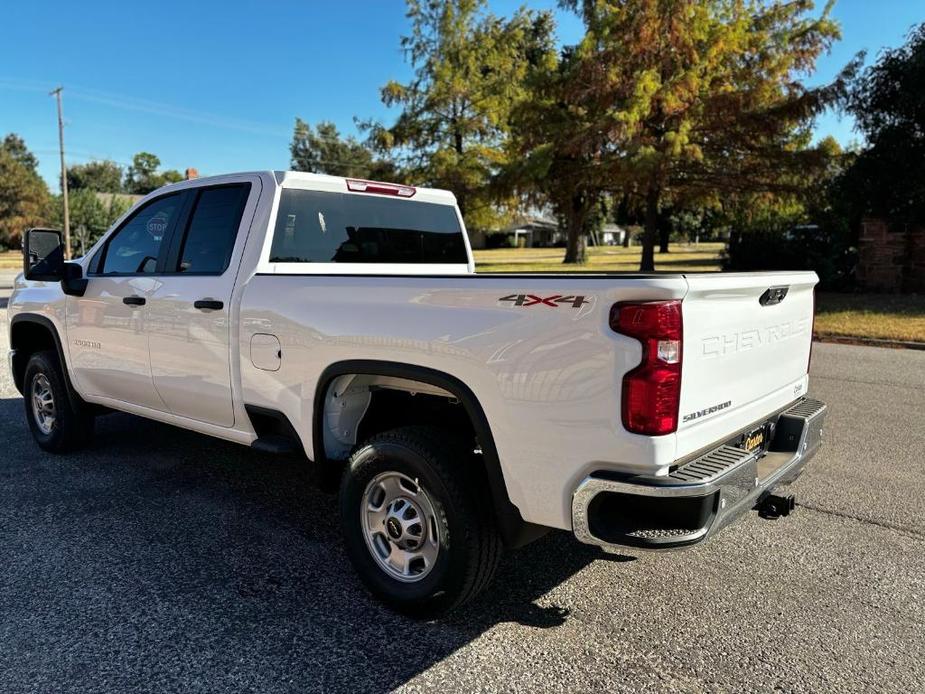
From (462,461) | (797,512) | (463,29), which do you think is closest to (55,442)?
(462,461)

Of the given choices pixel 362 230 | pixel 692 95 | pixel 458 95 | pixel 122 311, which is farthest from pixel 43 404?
pixel 458 95

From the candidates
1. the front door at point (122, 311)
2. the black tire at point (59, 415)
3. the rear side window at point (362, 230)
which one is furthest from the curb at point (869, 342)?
the black tire at point (59, 415)

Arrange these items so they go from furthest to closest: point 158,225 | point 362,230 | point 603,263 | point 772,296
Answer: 1. point 603,263
2. point 158,225
3. point 362,230
4. point 772,296

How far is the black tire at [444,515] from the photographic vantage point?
9.61ft

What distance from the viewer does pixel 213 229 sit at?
426cm

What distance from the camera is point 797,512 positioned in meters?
4.45

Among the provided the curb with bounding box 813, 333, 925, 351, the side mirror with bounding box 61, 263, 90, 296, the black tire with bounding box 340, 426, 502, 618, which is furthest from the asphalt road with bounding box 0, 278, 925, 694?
the curb with bounding box 813, 333, 925, 351

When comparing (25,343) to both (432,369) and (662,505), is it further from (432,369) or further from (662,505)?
(662,505)

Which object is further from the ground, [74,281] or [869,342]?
[74,281]

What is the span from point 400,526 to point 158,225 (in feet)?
9.02

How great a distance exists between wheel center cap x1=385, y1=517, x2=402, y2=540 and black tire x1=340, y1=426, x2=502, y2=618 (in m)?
0.19

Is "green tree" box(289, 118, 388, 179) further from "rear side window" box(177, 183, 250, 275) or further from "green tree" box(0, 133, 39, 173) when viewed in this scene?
"rear side window" box(177, 183, 250, 275)

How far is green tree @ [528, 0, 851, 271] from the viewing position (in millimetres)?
16469

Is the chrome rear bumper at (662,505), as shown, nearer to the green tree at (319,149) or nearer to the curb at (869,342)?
the curb at (869,342)
